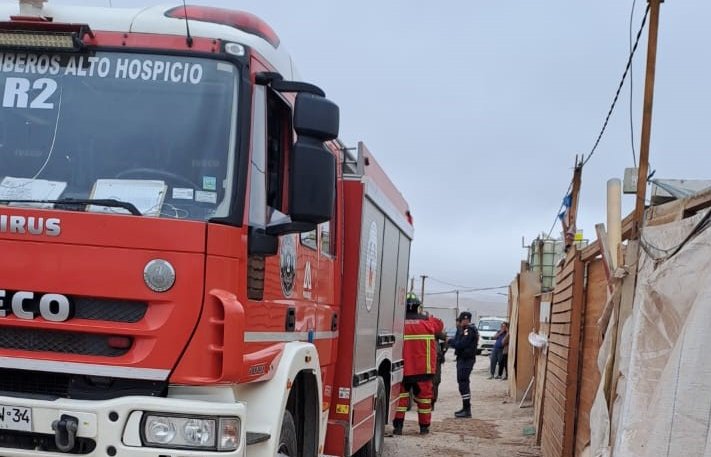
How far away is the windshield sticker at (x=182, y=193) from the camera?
343 centimetres

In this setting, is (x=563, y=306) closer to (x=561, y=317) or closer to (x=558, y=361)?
(x=561, y=317)

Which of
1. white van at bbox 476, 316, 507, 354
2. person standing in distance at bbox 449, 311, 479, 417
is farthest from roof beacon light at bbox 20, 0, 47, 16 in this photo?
white van at bbox 476, 316, 507, 354

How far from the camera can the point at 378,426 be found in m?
7.98

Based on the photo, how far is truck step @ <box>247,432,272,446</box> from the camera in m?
3.47

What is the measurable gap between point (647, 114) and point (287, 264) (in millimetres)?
2119

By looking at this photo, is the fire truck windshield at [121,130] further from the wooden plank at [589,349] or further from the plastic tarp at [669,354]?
the wooden plank at [589,349]

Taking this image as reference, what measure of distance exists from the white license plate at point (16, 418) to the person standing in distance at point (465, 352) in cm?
1034

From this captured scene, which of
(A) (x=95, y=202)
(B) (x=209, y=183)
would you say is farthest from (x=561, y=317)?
(A) (x=95, y=202)

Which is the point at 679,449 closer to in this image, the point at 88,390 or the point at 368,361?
the point at 88,390

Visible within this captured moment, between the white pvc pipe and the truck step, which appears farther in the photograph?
the white pvc pipe

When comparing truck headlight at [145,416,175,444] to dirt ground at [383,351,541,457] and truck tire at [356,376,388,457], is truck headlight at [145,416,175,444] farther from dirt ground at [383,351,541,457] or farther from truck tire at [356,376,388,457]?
dirt ground at [383,351,541,457]

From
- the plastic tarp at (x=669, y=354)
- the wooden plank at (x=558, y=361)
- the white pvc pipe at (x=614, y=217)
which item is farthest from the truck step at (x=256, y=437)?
the wooden plank at (x=558, y=361)

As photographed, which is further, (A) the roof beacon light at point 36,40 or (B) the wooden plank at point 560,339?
(B) the wooden plank at point 560,339

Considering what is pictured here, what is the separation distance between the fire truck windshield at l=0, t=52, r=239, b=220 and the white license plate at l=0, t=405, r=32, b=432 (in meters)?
0.87
